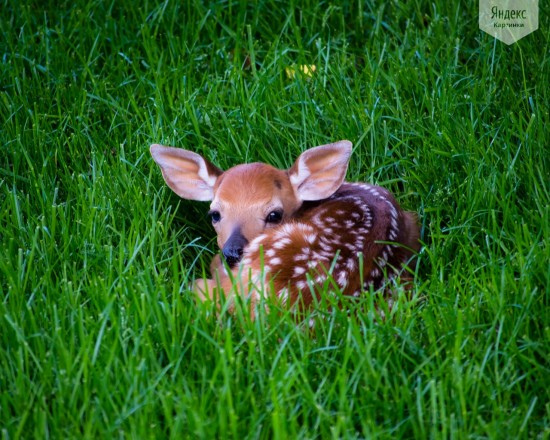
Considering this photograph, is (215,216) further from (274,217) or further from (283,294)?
(283,294)

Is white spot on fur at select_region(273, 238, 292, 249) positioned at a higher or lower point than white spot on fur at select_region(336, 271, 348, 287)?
higher

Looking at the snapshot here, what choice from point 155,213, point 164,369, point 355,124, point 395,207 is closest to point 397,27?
point 355,124

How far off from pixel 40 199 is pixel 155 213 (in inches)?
22.0

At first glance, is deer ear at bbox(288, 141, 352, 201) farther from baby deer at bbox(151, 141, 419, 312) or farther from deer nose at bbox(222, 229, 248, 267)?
deer nose at bbox(222, 229, 248, 267)

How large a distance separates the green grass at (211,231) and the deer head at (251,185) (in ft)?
0.54

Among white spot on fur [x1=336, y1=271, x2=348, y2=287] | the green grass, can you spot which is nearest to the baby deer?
white spot on fur [x1=336, y1=271, x2=348, y2=287]

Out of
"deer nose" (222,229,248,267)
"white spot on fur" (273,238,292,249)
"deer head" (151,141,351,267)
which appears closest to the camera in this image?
"white spot on fur" (273,238,292,249)

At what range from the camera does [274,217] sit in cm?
424

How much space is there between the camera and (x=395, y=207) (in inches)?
161

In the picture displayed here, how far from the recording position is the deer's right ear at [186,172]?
4.32 meters

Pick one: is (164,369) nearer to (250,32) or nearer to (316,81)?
(316,81)

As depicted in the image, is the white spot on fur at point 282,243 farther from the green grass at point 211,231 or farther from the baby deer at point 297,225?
the green grass at point 211,231

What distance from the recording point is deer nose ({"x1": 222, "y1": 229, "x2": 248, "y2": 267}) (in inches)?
154

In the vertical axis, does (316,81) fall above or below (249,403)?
above
